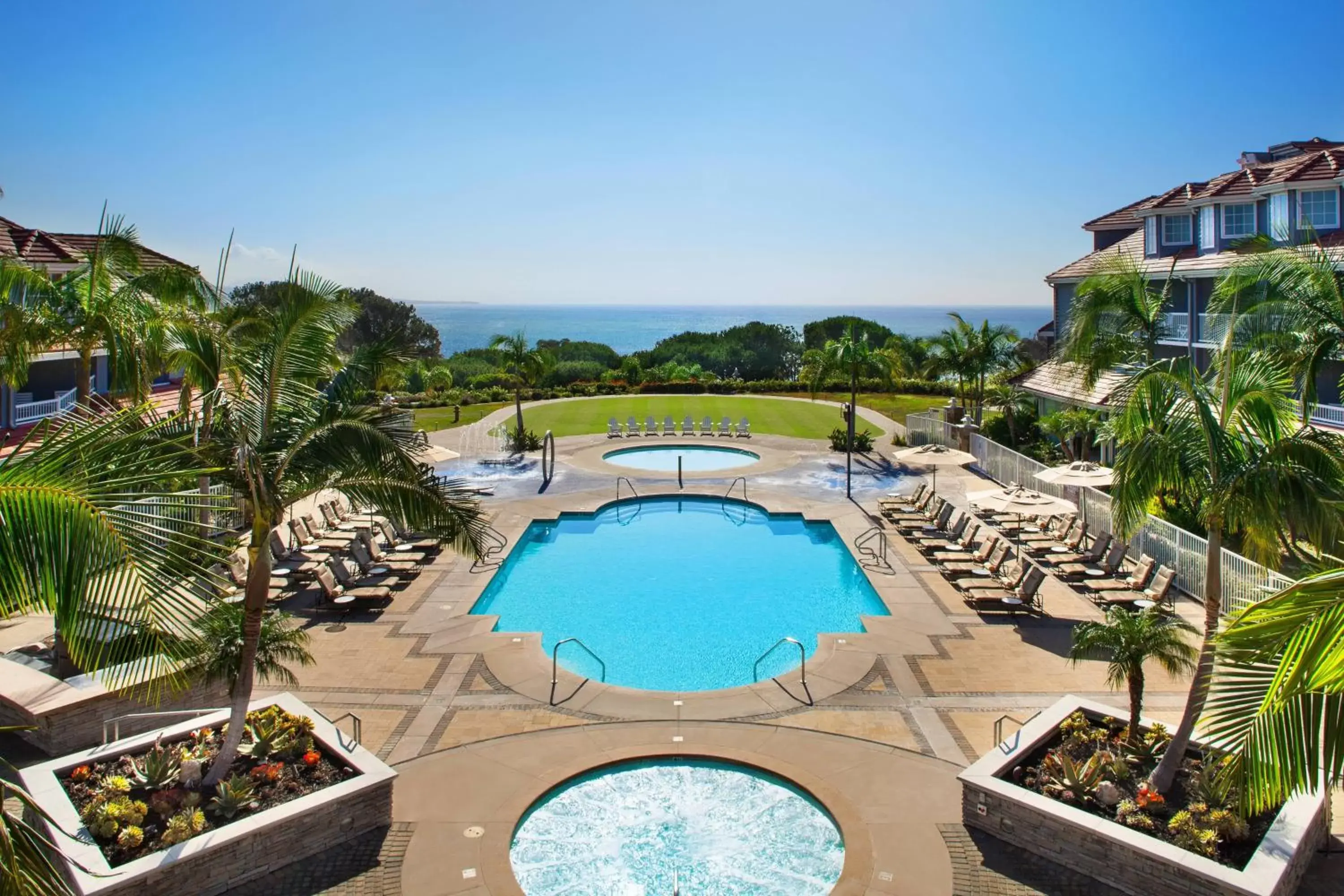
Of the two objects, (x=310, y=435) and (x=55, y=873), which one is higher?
(x=310, y=435)

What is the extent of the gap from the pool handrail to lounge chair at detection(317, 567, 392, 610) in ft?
40.2

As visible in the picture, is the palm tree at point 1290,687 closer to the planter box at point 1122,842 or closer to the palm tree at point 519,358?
the planter box at point 1122,842

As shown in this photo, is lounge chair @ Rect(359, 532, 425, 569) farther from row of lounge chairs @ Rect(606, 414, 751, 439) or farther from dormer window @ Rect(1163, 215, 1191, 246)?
dormer window @ Rect(1163, 215, 1191, 246)

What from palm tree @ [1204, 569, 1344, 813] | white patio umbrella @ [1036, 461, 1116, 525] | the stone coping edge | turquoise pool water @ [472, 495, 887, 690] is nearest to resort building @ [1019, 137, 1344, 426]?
white patio umbrella @ [1036, 461, 1116, 525]

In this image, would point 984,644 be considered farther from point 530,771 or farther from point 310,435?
point 310,435

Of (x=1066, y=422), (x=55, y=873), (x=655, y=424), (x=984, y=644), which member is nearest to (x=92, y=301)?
(x=55, y=873)

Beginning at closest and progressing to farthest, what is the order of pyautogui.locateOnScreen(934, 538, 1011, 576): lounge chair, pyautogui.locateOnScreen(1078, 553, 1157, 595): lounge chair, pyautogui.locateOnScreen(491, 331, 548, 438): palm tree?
pyautogui.locateOnScreen(1078, 553, 1157, 595): lounge chair
pyautogui.locateOnScreen(934, 538, 1011, 576): lounge chair
pyautogui.locateOnScreen(491, 331, 548, 438): palm tree

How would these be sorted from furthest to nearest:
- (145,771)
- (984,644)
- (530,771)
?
(984,644) < (530,771) < (145,771)

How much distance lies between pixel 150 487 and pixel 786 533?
19.5 m

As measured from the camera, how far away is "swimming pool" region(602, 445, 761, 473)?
33.9 m

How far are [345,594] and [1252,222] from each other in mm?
26540

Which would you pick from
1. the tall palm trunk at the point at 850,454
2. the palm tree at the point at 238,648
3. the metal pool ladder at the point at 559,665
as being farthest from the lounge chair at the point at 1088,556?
the palm tree at the point at 238,648

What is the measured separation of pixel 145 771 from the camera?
10008 mm

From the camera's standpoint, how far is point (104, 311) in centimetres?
1412
